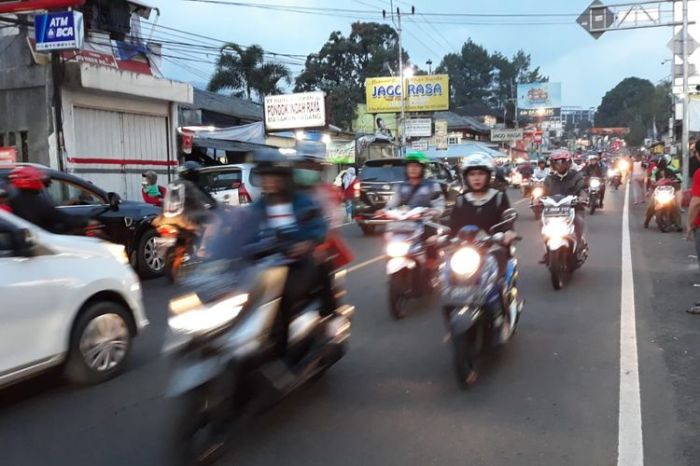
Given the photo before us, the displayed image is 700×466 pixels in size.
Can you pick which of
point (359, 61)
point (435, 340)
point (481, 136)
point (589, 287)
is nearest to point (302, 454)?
point (435, 340)

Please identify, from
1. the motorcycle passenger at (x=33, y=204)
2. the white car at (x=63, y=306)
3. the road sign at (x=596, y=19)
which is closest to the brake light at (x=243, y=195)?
the motorcycle passenger at (x=33, y=204)

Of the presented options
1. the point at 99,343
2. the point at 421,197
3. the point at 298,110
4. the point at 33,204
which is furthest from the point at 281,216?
the point at 298,110

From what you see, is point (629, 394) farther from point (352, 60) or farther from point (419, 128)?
point (352, 60)

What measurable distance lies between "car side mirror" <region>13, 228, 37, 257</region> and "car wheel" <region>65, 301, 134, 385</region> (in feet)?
2.19

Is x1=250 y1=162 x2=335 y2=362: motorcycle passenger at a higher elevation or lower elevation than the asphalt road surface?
higher

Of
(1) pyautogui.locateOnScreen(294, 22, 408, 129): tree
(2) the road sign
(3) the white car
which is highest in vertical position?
(1) pyautogui.locateOnScreen(294, 22, 408, 129): tree

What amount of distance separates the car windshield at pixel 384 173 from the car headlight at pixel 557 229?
7191 mm

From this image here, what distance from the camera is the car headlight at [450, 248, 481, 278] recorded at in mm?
4973

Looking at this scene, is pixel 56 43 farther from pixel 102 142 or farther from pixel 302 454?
pixel 302 454

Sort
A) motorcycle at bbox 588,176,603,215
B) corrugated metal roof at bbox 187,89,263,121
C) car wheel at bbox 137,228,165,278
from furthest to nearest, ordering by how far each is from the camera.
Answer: corrugated metal roof at bbox 187,89,263,121
motorcycle at bbox 588,176,603,215
car wheel at bbox 137,228,165,278

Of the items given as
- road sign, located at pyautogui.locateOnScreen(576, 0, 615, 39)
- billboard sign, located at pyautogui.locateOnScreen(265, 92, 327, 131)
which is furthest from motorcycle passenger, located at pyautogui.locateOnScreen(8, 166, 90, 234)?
road sign, located at pyautogui.locateOnScreen(576, 0, 615, 39)

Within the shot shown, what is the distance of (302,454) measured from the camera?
3855mm

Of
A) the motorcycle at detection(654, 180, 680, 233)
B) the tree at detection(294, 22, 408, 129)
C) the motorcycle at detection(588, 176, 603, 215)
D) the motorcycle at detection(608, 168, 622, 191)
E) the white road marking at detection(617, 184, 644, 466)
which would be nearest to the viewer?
the white road marking at detection(617, 184, 644, 466)

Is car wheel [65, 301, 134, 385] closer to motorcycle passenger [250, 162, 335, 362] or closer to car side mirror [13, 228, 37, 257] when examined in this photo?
car side mirror [13, 228, 37, 257]
